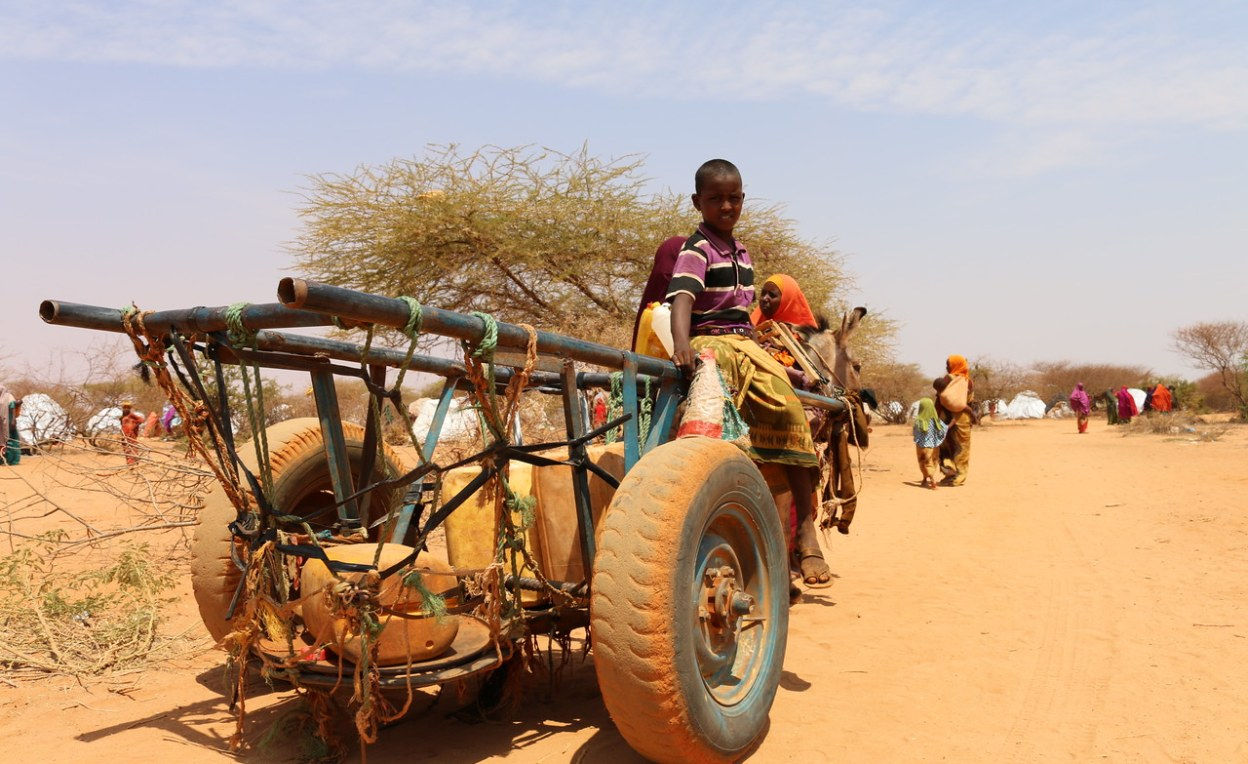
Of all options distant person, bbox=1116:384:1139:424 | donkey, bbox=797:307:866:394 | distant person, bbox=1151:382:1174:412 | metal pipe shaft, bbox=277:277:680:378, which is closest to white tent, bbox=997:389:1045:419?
distant person, bbox=1151:382:1174:412

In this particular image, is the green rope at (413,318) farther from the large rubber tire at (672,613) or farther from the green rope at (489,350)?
the large rubber tire at (672,613)

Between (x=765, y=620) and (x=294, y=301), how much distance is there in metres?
2.25

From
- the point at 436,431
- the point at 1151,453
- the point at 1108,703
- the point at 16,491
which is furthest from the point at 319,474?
the point at 1151,453

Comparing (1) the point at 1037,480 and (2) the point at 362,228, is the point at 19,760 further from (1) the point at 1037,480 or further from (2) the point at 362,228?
(1) the point at 1037,480

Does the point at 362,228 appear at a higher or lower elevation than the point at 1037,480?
higher

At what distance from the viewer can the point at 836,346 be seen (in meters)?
6.03

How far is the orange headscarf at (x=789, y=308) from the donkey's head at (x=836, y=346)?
93 mm

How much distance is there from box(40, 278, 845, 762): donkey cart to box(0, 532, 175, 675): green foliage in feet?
4.73

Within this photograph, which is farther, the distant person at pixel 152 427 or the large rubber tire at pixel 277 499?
the distant person at pixel 152 427

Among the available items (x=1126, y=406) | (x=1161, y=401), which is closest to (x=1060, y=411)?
(x=1161, y=401)

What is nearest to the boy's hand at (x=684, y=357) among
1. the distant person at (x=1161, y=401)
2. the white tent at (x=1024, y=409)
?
the distant person at (x=1161, y=401)

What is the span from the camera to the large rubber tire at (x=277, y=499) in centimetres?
376

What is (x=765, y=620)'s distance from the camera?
12.0ft

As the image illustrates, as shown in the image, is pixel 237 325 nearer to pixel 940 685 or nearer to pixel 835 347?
pixel 940 685
